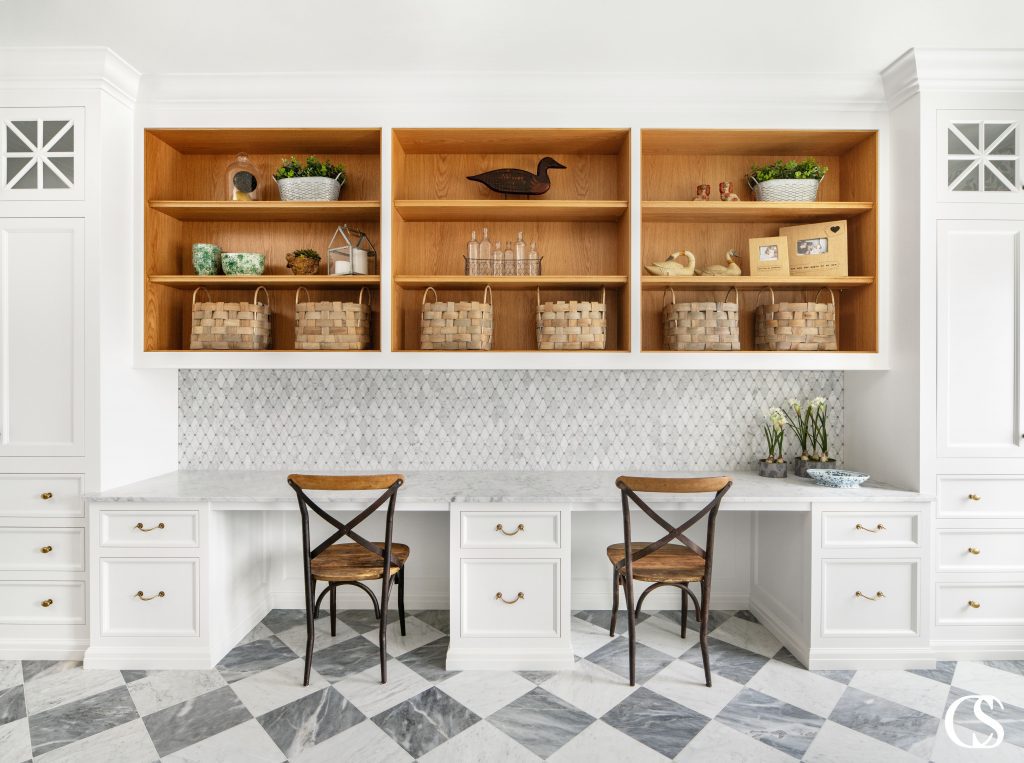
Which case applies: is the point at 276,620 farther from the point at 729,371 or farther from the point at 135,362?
the point at 729,371

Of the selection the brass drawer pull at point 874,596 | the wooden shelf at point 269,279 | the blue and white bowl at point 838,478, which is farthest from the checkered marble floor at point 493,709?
the wooden shelf at point 269,279

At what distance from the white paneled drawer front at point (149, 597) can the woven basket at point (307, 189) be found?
1.76 m

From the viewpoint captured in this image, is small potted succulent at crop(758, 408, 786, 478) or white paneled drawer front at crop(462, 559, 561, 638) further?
small potted succulent at crop(758, 408, 786, 478)

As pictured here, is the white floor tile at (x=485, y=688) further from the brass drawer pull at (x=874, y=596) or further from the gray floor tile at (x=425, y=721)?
the brass drawer pull at (x=874, y=596)

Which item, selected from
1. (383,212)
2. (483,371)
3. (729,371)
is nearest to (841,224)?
(729,371)

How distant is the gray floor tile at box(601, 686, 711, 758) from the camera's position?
78.4 inches

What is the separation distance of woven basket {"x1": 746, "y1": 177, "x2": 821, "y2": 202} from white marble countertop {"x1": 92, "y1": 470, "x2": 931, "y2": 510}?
1.39 meters

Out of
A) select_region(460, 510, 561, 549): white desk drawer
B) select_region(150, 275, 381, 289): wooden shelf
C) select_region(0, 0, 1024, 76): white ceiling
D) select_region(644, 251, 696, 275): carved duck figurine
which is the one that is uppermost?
select_region(0, 0, 1024, 76): white ceiling

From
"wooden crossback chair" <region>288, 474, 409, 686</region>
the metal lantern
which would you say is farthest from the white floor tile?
the metal lantern

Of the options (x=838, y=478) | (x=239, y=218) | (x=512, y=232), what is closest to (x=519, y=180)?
(x=512, y=232)

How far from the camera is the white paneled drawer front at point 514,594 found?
96.5 inches

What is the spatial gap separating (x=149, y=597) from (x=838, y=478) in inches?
123

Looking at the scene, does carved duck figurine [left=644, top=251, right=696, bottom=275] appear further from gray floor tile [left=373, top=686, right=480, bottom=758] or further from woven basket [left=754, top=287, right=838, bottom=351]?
gray floor tile [left=373, top=686, right=480, bottom=758]

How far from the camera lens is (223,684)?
92.5 inches
